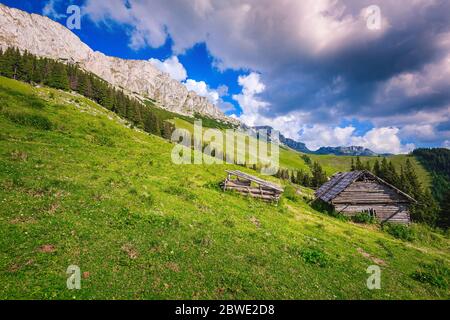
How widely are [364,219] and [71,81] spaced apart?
14577 cm

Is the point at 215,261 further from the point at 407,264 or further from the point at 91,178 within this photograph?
the point at 407,264

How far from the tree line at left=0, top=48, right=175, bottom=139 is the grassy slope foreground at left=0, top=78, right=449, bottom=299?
9292 centimetres

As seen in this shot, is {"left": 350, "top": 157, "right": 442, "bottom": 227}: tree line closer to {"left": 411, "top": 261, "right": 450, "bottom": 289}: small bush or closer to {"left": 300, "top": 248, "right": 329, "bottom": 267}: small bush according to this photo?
{"left": 411, "top": 261, "right": 450, "bottom": 289}: small bush

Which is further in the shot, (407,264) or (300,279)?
(407,264)

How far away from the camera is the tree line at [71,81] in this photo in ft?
328

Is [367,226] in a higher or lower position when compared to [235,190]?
lower

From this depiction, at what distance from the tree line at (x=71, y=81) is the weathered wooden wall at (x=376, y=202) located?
96624 millimetres

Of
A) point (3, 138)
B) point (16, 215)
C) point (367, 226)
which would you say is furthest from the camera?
point (367, 226)

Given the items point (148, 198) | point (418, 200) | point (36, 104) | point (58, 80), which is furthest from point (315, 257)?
point (58, 80)

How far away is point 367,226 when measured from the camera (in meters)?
34.6

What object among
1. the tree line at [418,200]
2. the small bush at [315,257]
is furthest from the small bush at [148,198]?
the tree line at [418,200]

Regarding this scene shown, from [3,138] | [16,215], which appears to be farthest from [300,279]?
[3,138]

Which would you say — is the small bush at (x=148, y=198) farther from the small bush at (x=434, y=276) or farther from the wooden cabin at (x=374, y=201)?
the wooden cabin at (x=374, y=201)
